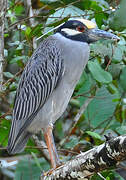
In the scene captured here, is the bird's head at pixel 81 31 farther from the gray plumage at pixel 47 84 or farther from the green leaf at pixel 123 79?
the green leaf at pixel 123 79

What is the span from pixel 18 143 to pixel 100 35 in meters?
1.06

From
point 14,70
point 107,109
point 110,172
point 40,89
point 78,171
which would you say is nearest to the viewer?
point 78,171

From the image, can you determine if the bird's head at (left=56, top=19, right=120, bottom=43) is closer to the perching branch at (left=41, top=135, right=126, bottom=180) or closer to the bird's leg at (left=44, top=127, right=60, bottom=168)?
the bird's leg at (left=44, top=127, right=60, bottom=168)

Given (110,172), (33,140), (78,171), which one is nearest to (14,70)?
(33,140)

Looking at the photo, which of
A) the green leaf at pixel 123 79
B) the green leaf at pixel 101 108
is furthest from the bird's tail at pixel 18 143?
the green leaf at pixel 123 79

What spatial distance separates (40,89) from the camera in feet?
11.7

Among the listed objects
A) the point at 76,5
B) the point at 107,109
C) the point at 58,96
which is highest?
the point at 76,5

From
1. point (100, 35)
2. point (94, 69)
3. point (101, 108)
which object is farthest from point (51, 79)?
point (101, 108)

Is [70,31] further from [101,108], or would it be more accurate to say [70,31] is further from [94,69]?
[101,108]

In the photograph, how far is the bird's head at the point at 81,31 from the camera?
11.4 feet

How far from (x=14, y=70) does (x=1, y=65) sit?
6.96 ft

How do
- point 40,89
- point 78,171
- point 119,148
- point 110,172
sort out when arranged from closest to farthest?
point 119,148, point 78,171, point 110,172, point 40,89

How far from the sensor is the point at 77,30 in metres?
3.53

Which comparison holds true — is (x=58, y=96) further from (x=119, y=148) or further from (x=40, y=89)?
(x=119, y=148)
